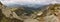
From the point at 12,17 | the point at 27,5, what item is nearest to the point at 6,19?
the point at 12,17

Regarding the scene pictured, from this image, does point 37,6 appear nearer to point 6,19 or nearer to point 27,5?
point 27,5

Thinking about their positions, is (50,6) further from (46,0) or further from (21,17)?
(21,17)

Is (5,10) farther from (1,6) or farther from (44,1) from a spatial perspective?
(44,1)

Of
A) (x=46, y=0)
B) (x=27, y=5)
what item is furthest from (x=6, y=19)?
(x=46, y=0)

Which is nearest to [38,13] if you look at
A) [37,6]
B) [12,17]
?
[37,6]
